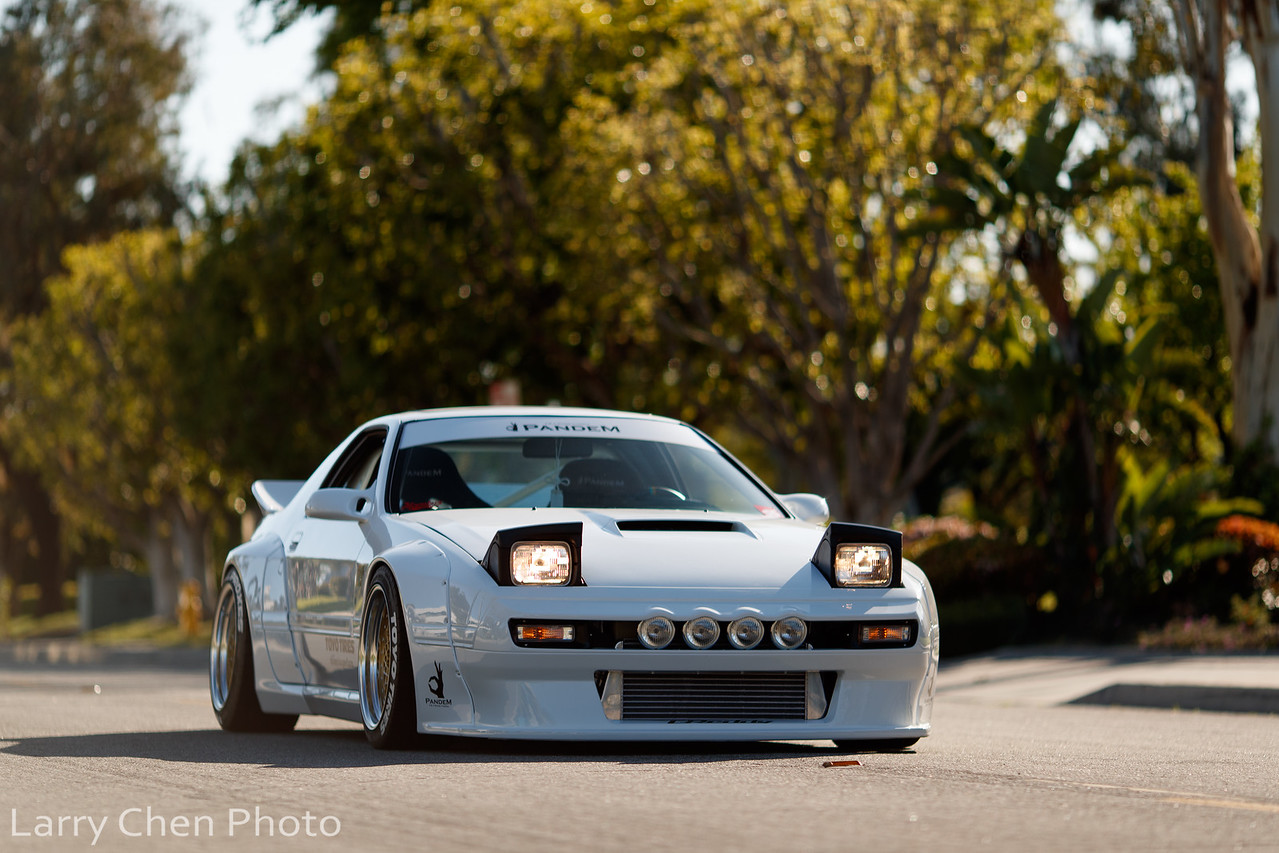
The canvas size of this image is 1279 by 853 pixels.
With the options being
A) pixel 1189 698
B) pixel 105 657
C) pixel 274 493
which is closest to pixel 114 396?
pixel 105 657

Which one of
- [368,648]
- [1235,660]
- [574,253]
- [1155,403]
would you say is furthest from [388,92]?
[368,648]

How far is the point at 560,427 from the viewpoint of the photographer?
352 inches

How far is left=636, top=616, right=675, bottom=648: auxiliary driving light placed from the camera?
7.25 metres

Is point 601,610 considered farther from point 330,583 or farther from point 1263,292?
point 1263,292

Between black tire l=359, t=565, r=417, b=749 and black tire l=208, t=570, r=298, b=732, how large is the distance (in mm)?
1612

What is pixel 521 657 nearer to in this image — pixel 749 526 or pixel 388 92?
pixel 749 526

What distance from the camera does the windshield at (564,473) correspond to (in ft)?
28.0

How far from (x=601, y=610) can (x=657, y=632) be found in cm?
22

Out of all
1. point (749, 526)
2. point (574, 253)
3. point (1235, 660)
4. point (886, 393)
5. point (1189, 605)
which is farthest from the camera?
point (574, 253)

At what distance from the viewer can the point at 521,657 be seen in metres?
7.21

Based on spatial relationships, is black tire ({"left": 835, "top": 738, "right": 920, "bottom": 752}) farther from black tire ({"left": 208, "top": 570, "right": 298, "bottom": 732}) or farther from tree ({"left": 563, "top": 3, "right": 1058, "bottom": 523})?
tree ({"left": 563, "top": 3, "right": 1058, "bottom": 523})

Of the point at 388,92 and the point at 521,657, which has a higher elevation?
the point at 388,92

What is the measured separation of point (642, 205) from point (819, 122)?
259 centimetres

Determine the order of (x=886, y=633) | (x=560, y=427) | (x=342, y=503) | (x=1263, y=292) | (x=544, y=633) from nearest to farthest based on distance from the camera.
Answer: (x=544, y=633) < (x=886, y=633) < (x=342, y=503) < (x=560, y=427) < (x=1263, y=292)
